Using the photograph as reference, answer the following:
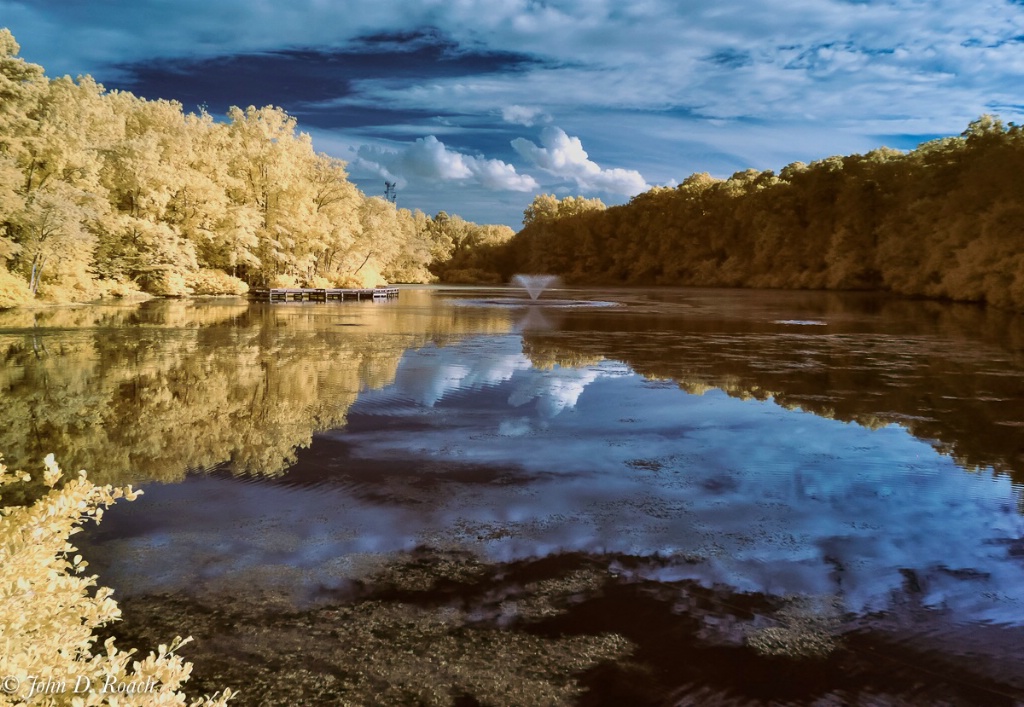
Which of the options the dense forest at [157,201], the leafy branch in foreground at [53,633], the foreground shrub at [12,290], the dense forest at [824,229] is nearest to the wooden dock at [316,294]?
the dense forest at [157,201]

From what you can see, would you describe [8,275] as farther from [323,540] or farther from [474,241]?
[474,241]

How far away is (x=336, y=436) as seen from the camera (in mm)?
11359

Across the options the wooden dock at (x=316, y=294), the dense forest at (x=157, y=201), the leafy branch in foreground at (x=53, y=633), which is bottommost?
the leafy branch in foreground at (x=53, y=633)

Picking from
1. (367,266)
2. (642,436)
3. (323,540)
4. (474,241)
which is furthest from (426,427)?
(474,241)

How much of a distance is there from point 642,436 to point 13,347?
58.5 ft

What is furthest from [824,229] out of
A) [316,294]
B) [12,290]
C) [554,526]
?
[554,526]

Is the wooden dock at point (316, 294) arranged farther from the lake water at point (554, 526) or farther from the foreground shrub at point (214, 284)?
the lake water at point (554, 526)

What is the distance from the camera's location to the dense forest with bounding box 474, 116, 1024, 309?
158 ft

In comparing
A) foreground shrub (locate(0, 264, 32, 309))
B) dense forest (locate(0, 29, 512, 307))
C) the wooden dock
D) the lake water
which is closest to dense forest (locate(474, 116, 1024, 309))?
the lake water

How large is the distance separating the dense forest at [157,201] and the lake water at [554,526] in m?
20.6

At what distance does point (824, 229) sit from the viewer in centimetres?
8869

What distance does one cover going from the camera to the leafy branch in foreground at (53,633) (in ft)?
8.87

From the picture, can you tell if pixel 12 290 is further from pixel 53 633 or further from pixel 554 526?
pixel 53 633

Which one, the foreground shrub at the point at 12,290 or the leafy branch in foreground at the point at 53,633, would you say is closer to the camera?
the leafy branch in foreground at the point at 53,633
